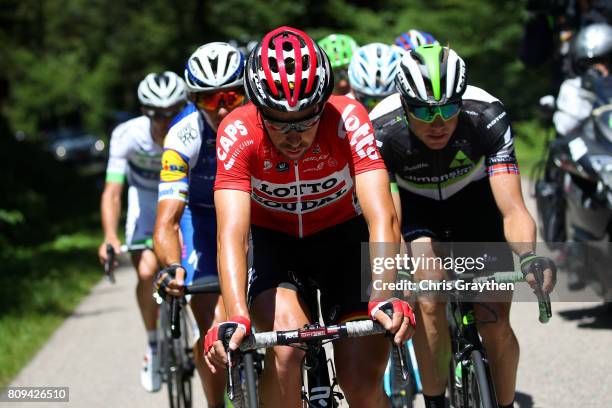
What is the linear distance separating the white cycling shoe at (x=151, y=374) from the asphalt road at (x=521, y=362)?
16 cm

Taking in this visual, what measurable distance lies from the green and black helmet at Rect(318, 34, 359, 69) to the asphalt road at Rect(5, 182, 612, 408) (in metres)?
2.54

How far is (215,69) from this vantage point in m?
6.11

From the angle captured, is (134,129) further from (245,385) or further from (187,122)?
(245,385)

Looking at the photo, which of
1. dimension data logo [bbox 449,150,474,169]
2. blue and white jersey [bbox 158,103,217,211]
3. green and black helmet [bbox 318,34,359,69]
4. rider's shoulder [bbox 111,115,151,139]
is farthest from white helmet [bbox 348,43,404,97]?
dimension data logo [bbox 449,150,474,169]

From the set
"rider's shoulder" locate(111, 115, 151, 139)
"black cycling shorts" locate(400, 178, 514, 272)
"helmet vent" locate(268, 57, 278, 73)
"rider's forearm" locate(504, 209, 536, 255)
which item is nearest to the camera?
"helmet vent" locate(268, 57, 278, 73)

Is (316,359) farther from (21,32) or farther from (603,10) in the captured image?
(21,32)

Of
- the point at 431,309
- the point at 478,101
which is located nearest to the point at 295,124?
the point at 478,101

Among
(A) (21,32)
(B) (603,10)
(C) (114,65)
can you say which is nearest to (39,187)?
(A) (21,32)

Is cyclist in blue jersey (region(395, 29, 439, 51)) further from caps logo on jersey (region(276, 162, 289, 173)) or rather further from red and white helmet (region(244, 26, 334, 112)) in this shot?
red and white helmet (region(244, 26, 334, 112))

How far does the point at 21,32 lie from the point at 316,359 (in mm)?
33730

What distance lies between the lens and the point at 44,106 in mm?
67938

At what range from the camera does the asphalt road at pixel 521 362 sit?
6.90 meters

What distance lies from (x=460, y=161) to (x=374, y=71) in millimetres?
1865

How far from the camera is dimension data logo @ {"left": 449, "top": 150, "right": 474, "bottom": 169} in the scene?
551 cm
